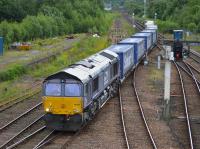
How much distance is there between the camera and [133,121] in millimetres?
24109

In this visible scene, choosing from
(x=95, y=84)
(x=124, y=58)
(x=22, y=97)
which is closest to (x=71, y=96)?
(x=95, y=84)

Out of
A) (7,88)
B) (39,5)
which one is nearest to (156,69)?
(7,88)

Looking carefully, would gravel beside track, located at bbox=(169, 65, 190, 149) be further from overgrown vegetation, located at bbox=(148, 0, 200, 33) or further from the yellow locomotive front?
overgrown vegetation, located at bbox=(148, 0, 200, 33)

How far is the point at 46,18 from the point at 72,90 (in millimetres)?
60192

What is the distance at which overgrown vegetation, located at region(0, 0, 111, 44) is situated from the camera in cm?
6900

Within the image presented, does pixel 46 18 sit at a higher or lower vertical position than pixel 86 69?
higher

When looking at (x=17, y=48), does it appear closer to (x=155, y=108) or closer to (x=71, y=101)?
(x=155, y=108)

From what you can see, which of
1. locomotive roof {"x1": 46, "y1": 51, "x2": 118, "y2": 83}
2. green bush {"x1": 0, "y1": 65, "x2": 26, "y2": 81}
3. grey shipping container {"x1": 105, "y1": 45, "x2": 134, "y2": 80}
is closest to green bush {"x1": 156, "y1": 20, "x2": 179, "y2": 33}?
grey shipping container {"x1": 105, "y1": 45, "x2": 134, "y2": 80}

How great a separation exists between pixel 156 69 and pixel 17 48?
71.2 feet

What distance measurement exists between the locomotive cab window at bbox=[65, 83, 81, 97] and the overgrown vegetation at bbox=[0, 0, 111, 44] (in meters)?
43.0

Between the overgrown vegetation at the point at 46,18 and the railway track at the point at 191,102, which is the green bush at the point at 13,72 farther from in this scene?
the overgrown vegetation at the point at 46,18

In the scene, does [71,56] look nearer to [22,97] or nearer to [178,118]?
[22,97]

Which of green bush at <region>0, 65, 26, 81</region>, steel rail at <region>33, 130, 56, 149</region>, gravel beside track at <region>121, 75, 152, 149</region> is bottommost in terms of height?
gravel beside track at <region>121, 75, 152, 149</region>

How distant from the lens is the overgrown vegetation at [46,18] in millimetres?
69000
